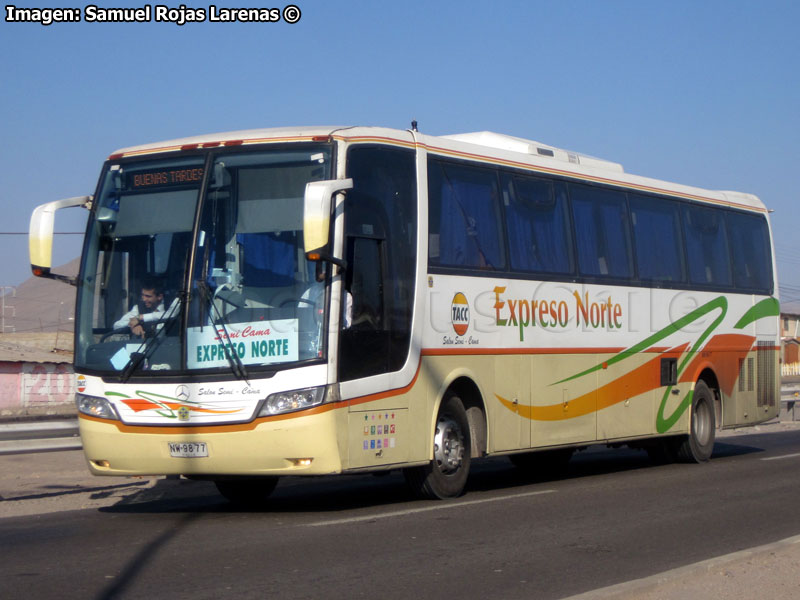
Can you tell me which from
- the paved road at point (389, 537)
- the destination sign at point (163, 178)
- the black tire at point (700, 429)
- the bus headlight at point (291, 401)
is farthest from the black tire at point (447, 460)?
the black tire at point (700, 429)

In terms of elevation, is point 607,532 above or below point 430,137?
below

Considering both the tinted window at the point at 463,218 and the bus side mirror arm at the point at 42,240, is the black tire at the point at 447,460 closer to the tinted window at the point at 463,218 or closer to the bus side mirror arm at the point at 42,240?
the tinted window at the point at 463,218

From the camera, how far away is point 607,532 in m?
9.63

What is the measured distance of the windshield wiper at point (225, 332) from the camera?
10.1m

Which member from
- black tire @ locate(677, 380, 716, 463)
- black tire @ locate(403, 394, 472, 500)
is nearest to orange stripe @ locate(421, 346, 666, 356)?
black tire @ locate(403, 394, 472, 500)

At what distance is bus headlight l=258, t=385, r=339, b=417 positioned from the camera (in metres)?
9.98

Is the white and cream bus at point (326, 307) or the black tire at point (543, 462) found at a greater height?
the white and cream bus at point (326, 307)

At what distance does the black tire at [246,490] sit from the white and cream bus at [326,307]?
0.09 ft

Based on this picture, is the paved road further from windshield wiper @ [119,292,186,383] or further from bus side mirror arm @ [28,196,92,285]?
bus side mirror arm @ [28,196,92,285]

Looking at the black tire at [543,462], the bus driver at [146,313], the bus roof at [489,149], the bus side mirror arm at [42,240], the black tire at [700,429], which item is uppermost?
the bus roof at [489,149]

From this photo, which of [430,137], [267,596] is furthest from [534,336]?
[267,596]

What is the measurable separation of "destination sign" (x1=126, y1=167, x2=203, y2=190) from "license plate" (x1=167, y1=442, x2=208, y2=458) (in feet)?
8.03

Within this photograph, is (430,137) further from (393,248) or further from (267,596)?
(267,596)

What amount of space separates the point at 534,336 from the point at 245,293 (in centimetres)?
442
